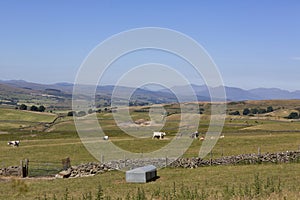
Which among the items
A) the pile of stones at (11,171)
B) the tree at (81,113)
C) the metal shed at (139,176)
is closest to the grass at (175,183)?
the metal shed at (139,176)

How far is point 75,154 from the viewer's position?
175 ft

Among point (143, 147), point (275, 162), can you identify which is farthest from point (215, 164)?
point (143, 147)

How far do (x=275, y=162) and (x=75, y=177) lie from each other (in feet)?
55.3

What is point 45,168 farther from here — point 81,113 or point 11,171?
point 81,113

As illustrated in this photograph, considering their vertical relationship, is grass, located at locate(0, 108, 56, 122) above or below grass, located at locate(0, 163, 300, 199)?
above

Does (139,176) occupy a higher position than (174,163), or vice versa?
(139,176)

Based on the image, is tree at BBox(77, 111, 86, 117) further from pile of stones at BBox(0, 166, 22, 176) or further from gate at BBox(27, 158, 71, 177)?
pile of stones at BBox(0, 166, 22, 176)

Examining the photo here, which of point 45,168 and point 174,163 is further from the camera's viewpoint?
point 45,168

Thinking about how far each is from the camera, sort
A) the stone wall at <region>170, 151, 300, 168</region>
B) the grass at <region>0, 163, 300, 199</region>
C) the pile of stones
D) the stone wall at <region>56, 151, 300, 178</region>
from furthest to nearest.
→ 1. the stone wall at <region>170, 151, 300, 168</region>
2. the stone wall at <region>56, 151, 300, 178</region>
3. the pile of stones
4. the grass at <region>0, 163, 300, 199</region>

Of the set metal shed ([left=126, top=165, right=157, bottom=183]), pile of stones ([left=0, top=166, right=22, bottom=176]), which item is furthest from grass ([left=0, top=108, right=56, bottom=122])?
metal shed ([left=126, top=165, right=157, bottom=183])

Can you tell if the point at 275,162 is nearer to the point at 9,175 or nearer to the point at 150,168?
the point at 150,168

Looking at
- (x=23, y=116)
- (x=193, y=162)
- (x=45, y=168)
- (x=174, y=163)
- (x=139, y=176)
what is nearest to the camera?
(x=139, y=176)

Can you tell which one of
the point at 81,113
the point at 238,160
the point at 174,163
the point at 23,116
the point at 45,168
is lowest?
the point at 45,168

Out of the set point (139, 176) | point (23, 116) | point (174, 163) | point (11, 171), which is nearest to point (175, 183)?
point (139, 176)
